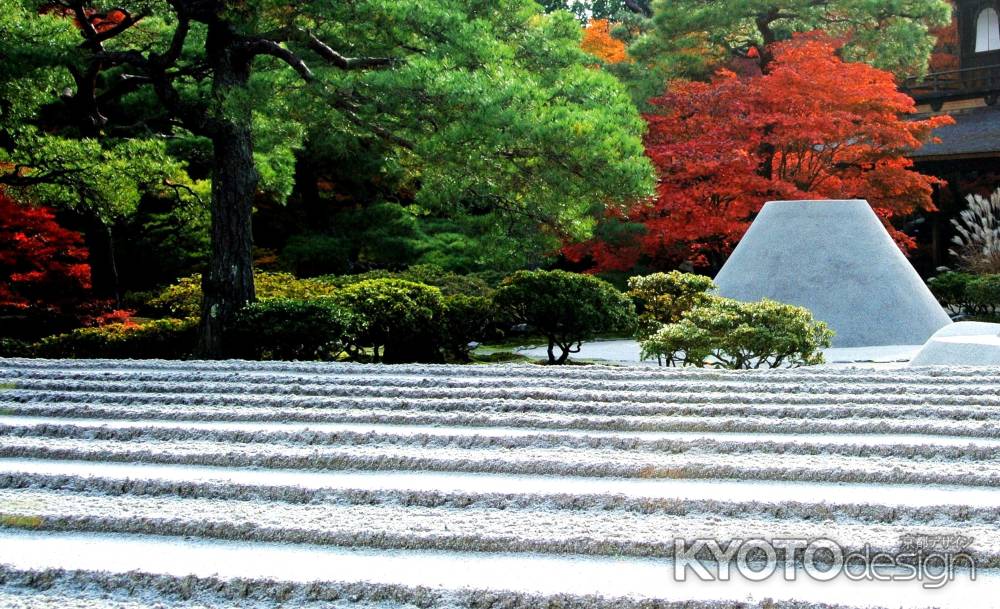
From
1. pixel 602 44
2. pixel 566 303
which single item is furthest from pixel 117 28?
pixel 602 44

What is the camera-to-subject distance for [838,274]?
36.6 feet

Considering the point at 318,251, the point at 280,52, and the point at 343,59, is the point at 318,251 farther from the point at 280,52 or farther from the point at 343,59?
the point at 280,52

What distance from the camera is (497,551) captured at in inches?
120

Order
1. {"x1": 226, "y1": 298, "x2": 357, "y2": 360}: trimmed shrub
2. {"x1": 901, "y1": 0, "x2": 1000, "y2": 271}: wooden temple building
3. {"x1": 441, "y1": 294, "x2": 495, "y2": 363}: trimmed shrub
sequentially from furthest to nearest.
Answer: {"x1": 901, "y1": 0, "x2": 1000, "y2": 271}: wooden temple building, {"x1": 441, "y1": 294, "x2": 495, "y2": 363}: trimmed shrub, {"x1": 226, "y1": 298, "x2": 357, "y2": 360}: trimmed shrub

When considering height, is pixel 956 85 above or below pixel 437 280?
above

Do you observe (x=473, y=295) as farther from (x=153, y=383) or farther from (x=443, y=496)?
(x=443, y=496)

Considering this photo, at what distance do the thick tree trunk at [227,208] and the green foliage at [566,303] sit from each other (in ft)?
8.65

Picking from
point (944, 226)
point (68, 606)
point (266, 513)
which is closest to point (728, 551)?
point (266, 513)

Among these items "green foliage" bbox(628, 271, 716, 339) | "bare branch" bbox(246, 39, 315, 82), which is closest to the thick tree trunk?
"bare branch" bbox(246, 39, 315, 82)

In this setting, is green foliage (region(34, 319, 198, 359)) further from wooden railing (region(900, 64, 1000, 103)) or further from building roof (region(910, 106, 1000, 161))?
wooden railing (region(900, 64, 1000, 103))

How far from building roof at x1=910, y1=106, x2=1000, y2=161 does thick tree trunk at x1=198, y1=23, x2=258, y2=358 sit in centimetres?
1398

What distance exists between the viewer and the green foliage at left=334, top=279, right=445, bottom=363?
9.71 metres

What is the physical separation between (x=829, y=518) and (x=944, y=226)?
18.3 metres

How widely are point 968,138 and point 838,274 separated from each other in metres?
9.69
